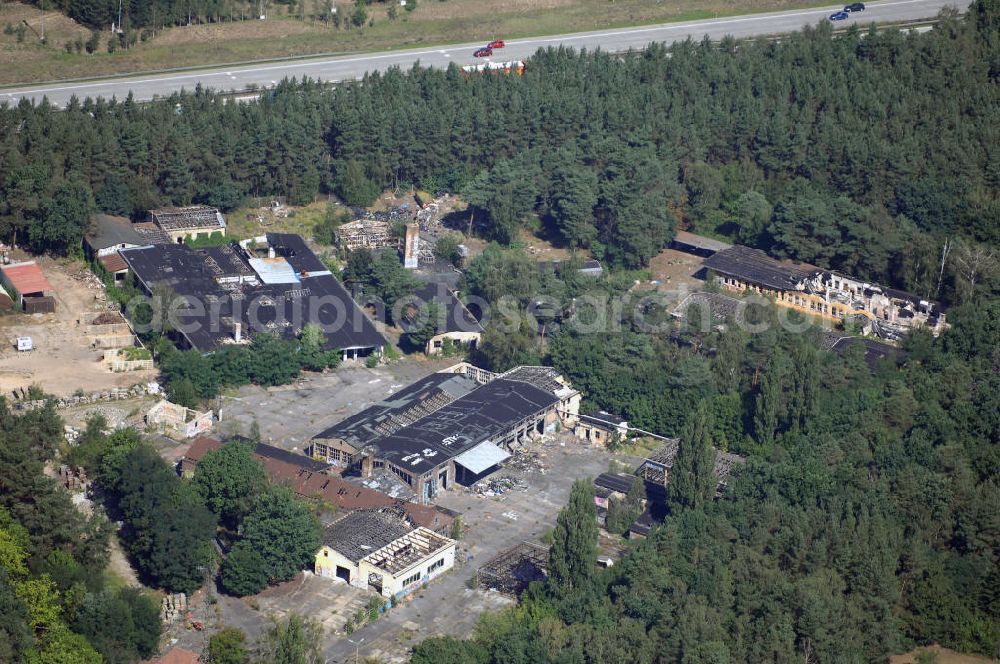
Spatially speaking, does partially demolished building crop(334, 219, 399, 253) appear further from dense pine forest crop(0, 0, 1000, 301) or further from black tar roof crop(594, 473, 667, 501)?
black tar roof crop(594, 473, 667, 501)

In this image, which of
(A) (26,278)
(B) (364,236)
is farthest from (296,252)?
(A) (26,278)

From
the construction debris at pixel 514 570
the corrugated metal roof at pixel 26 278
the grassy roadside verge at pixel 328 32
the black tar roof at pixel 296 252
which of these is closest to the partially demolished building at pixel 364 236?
the black tar roof at pixel 296 252

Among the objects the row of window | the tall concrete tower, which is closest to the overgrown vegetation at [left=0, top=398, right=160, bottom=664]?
the row of window

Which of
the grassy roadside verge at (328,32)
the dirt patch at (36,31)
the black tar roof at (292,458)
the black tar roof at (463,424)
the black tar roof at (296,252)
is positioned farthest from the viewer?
the grassy roadside verge at (328,32)

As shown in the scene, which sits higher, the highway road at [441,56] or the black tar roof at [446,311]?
the highway road at [441,56]

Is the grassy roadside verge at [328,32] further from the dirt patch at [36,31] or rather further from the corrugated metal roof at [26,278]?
the corrugated metal roof at [26,278]

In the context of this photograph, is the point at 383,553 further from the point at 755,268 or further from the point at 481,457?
the point at 755,268

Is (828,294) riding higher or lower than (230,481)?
higher
